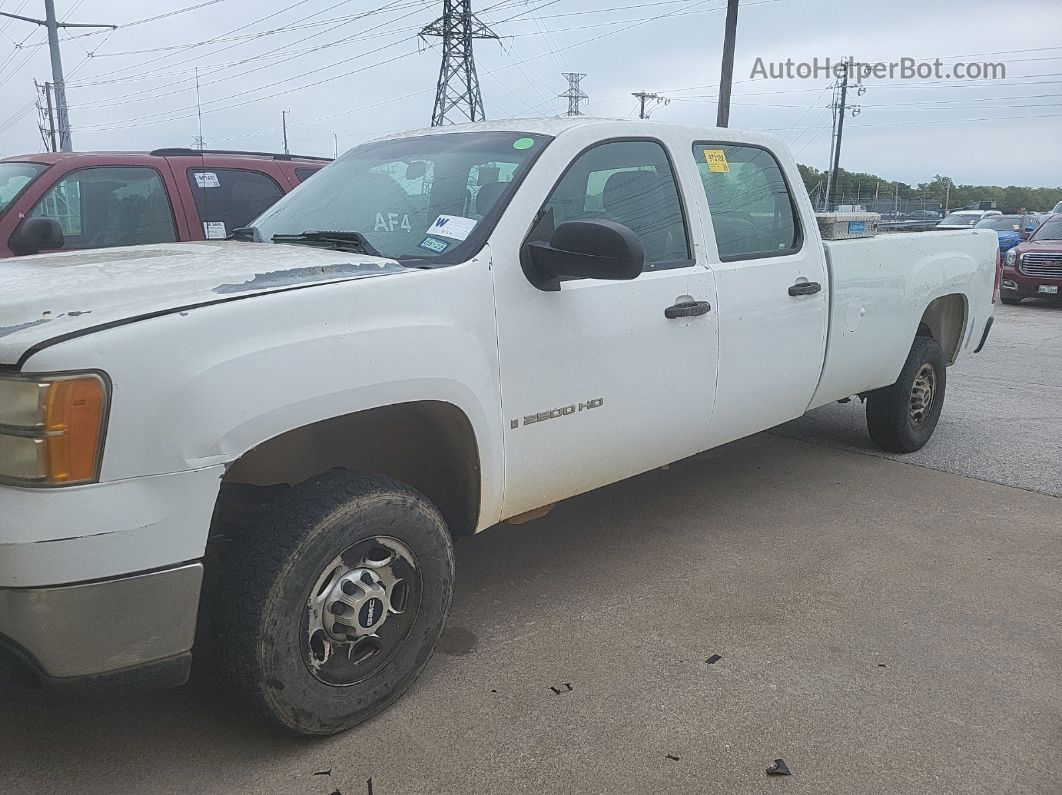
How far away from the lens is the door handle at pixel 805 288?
14.0 ft

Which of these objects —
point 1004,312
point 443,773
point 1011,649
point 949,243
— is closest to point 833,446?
point 949,243

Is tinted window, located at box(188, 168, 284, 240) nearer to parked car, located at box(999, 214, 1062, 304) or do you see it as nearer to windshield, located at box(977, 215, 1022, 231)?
parked car, located at box(999, 214, 1062, 304)

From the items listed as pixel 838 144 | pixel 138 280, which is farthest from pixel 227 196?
pixel 838 144

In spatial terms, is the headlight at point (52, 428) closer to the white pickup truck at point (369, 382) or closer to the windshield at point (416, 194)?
the white pickup truck at point (369, 382)

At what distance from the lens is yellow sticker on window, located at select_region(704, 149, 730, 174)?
4.09m

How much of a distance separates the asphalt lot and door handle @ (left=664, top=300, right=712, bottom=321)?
112cm

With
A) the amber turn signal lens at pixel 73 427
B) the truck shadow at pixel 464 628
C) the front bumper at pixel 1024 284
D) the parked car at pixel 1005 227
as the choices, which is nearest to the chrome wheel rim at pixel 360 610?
the truck shadow at pixel 464 628

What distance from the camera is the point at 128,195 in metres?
6.21

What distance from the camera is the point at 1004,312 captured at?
49.0 ft

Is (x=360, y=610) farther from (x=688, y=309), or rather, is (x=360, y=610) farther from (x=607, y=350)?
(x=688, y=309)

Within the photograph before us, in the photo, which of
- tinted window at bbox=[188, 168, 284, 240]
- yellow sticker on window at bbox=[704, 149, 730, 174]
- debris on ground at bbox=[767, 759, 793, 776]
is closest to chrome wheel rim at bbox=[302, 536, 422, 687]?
debris on ground at bbox=[767, 759, 793, 776]

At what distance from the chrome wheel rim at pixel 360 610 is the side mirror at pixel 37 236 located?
11.6ft

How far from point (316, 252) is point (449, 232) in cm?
46

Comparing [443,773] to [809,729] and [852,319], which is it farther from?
[852,319]
